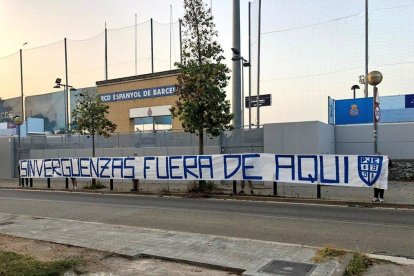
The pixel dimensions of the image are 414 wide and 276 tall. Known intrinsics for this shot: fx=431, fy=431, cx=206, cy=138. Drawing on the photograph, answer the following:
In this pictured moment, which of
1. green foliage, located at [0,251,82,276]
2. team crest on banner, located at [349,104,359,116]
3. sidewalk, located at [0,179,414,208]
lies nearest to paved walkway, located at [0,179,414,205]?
sidewalk, located at [0,179,414,208]

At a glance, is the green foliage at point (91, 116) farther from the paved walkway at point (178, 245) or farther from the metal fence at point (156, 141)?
the paved walkway at point (178, 245)

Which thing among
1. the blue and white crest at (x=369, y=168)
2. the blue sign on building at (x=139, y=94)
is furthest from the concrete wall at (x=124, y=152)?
the blue and white crest at (x=369, y=168)

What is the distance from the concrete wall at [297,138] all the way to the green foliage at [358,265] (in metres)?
13.4

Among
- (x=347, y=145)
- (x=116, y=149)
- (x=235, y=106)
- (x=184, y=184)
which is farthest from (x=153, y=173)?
(x=347, y=145)

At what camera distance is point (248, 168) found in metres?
16.3

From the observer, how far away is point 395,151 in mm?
20938

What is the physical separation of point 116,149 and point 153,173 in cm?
795

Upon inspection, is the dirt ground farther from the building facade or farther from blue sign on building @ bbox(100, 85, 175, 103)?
blue sign on building @ bbox(100, 85, 175, 103)

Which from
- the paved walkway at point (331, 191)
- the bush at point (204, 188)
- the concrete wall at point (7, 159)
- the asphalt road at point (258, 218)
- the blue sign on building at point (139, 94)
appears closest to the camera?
the asphalt road at point (258, 218)

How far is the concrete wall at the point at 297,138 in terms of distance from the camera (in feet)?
65.0

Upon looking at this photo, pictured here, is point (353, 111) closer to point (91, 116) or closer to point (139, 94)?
point (91, 116)

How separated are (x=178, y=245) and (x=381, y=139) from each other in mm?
16521

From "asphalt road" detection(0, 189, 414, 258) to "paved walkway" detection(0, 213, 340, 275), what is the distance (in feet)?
3.31

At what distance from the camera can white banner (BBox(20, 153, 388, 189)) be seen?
1421 centimetres
